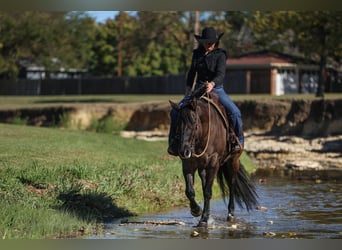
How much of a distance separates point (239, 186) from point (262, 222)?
1.46m

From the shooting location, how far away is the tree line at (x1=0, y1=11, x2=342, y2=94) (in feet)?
127

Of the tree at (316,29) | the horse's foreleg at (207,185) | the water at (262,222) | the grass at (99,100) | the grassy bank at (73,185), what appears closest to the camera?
the grassy bank at (73,185)

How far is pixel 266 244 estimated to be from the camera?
1075cm

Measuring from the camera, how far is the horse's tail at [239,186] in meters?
14.3

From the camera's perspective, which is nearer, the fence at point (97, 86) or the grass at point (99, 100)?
the grass at point (99, 100)

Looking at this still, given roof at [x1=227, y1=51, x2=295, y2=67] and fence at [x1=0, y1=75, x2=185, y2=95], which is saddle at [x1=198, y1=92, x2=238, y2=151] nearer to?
roof at [x1=227, y1=51, x2=295, y2=67]

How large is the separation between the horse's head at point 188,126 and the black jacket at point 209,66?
855 mm

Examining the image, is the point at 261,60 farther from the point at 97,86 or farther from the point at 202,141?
the point at 202,141

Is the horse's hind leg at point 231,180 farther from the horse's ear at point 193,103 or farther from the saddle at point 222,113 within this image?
the horse's ear at point 193,103

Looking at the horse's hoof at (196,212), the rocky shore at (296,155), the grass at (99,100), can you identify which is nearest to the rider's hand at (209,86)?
the horse's hoof at (196,212)

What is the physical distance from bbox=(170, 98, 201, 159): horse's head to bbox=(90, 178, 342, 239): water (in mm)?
1125

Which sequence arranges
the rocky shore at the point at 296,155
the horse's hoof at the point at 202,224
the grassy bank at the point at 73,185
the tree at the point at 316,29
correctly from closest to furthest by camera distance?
1. the grassy bank at the point at 73,185
2. the horse's hoof at the point at 202,224
3. the rocky shore at the point at 296,155
4. the tree at the point at 316,29

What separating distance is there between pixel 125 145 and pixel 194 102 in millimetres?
10789

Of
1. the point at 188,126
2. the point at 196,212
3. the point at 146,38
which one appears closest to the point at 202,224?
the point at 196,212
